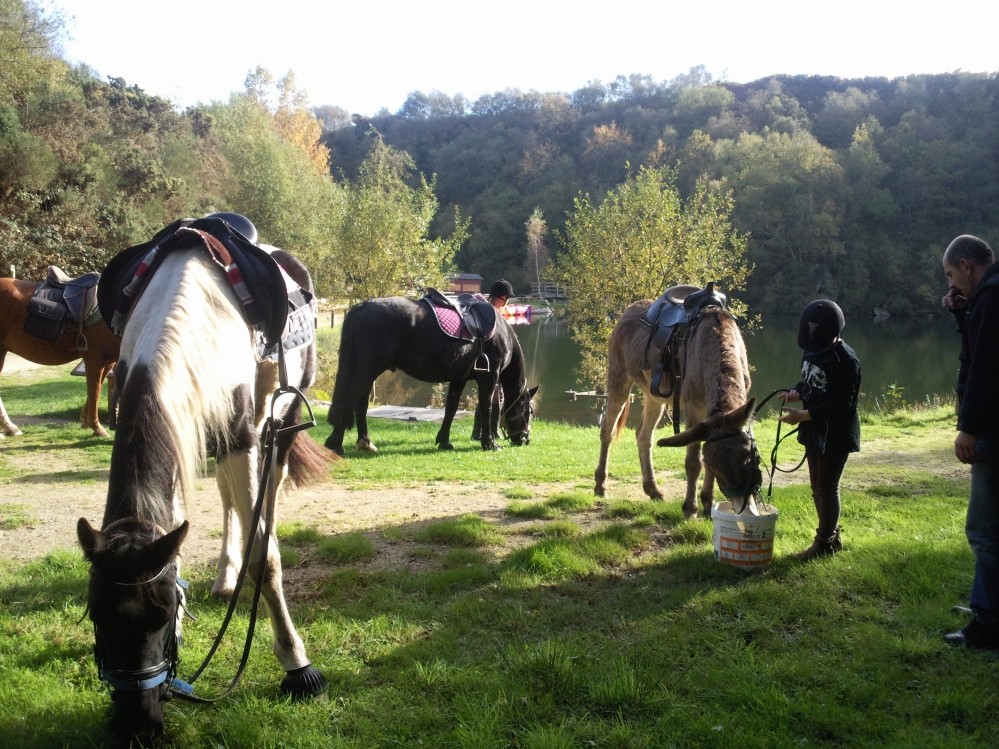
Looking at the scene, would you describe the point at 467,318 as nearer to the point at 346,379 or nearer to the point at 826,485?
the point at 346,379

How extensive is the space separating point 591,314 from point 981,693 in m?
22.8

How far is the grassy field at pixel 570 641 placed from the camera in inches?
103

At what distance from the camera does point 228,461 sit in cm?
315

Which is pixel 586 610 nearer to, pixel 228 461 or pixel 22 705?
pixel 228 461

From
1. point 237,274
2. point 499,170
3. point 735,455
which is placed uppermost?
point 499,170

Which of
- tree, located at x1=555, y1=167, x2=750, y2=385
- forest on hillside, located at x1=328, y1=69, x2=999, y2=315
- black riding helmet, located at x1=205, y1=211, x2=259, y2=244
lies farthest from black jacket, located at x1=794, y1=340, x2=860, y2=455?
forest on hillside, located at x1=328, y1=69, x2=999, y2=315

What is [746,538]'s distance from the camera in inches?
166

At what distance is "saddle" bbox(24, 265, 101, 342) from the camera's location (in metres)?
8.62

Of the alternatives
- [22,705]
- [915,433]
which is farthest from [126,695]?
[915,433]

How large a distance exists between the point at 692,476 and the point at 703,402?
694 mm

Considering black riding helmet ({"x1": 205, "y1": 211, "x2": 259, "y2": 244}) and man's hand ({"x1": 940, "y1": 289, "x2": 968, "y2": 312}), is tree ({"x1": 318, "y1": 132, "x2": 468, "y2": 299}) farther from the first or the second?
man's hand ({"x1": 940, "y1": 289, "x2": 968, "y2": 312})

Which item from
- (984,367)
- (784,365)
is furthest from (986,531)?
(784,365)

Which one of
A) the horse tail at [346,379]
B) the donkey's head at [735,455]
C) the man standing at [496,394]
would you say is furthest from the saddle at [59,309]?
the donkey's head at [735,455]

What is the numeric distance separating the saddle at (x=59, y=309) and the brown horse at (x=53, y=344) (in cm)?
9
